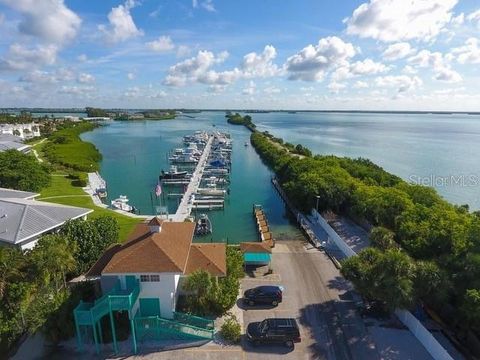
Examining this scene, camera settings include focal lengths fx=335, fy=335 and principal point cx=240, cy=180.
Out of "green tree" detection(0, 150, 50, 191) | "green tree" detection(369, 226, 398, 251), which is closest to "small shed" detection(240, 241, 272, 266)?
"green tree" detection(369, 226, 398, 251)

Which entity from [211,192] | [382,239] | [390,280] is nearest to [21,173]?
[211,192]

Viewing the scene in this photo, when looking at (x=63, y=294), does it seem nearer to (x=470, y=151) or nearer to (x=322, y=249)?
(x=322, y=249)

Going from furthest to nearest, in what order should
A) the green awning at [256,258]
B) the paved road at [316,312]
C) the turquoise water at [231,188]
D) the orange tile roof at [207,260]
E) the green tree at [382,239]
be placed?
the turquoise water at [231,188], the green awning at [256,258], the green tree at [382,239], the orange tile roof at [207,260], the paved road at [316,312]

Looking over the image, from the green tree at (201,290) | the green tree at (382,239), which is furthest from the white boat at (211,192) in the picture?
the green tree at (201,290)

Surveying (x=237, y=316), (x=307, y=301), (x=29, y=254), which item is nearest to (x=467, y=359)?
(x=307, y=301)

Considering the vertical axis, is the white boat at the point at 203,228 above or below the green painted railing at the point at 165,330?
below

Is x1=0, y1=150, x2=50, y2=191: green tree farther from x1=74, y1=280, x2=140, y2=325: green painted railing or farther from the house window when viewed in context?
the house window

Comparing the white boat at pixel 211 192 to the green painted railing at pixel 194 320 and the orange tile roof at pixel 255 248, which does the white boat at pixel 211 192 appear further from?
the green painted railing at pixel 194 320
